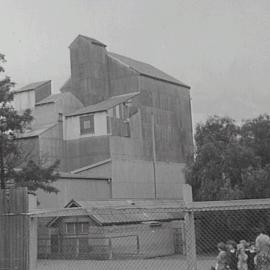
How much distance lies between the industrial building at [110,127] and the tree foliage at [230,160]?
1078 centimetres

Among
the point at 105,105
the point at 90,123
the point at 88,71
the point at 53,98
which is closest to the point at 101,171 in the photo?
the point at 90,123

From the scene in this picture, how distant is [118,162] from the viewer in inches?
2074

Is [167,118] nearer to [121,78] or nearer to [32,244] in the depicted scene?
[121,78]

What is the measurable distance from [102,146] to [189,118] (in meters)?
15.4

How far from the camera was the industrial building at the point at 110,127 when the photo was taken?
52.4 metres

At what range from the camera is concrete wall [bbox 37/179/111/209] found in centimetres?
4443

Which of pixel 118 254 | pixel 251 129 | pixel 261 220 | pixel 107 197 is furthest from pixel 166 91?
pixel 261 220

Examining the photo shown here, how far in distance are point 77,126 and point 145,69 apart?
44.4ft

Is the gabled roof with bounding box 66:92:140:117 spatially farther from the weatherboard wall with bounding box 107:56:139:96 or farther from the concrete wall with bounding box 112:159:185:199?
the concrete wall with bounding box 112:159:185:199

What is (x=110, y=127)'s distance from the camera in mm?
53656

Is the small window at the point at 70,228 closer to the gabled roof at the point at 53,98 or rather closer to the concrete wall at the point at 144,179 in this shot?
the concrete wall at the point at 144,179

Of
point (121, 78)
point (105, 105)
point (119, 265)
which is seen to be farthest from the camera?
point (121, 78)

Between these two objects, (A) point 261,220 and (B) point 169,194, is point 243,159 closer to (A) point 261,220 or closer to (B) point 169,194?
(A) point 261,220

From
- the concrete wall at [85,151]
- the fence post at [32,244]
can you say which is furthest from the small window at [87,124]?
the fence post at [32,244]
